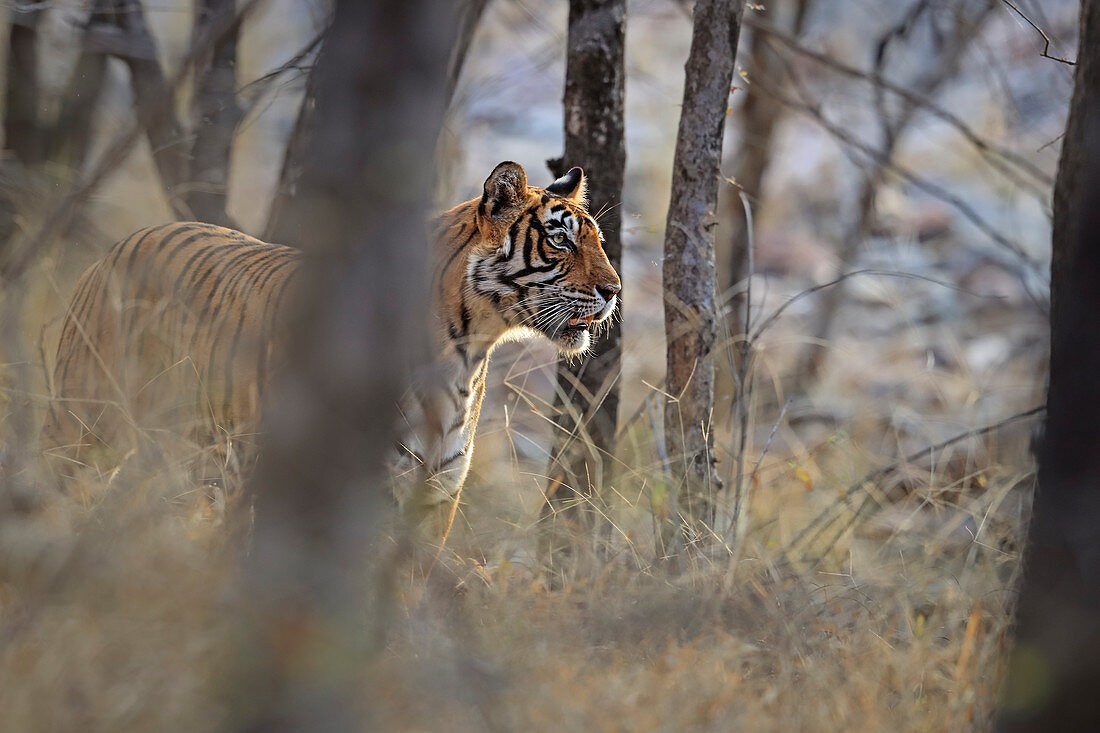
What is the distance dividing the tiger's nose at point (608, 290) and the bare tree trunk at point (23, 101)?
437 centimetres

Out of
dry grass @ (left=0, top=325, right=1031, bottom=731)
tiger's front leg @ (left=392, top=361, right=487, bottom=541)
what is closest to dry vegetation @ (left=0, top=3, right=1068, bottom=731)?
dry grass @ (left=0, top=325, right=1031, bottom=731)

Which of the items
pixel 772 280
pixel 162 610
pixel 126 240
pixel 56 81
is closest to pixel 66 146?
pixel 56 81

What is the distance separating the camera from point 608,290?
3.99m

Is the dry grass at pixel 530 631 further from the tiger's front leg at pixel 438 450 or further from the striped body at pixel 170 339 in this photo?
the striped body at pixel 170 339

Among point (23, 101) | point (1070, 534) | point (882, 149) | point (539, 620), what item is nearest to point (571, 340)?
point (539, 620)

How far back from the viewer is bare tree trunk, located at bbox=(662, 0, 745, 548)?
4098mm

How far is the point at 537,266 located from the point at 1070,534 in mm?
2305

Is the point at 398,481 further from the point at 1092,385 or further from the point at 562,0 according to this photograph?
the point at 562,0

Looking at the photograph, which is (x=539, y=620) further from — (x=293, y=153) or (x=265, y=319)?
(x=293, y=153)

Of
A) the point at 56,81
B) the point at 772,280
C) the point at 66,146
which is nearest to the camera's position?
the point at 66,146

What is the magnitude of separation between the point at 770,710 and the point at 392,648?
3.09 feet

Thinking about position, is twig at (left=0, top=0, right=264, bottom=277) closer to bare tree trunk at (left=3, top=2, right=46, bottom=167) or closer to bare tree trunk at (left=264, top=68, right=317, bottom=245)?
bare tree trunk at (left=264, top=68, right=317, bottom=245)

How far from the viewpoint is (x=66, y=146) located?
6816 mm

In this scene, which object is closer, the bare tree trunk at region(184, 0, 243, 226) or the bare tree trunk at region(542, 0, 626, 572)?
the bare tree trunk at region(542, 0, 626, 572)
